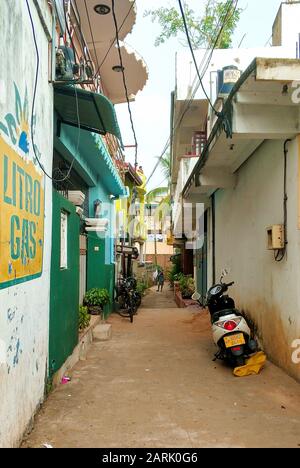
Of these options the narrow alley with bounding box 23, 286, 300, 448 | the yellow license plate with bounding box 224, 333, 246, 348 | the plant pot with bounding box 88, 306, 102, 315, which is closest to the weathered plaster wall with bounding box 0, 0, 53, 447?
the narrow alley with bounding box 23, 286, 300, 448

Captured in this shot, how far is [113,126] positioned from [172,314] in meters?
7.84

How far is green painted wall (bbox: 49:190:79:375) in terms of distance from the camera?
16.5 ft

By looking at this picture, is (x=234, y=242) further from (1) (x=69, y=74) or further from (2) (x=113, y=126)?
(1) (x=69, y=74)

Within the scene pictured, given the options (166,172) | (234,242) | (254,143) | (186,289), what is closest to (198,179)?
(234,242)

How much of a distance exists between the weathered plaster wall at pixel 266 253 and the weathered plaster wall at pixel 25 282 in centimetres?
299

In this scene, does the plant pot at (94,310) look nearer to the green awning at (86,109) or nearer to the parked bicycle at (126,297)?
the parked bicycle at (126,297)

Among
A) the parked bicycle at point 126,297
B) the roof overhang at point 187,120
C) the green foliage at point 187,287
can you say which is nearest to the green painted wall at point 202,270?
the green foliage at point 187,287

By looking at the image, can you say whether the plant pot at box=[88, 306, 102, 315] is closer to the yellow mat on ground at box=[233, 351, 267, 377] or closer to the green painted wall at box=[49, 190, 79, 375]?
the green painted wall at box=[49, 190, 79, 375]

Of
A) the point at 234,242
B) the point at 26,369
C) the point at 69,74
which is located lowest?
the point at 26,369

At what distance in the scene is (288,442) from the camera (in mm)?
3570

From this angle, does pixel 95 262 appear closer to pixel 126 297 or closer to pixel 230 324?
pixel 126 297

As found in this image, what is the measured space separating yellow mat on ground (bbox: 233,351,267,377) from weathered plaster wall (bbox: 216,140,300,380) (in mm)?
260

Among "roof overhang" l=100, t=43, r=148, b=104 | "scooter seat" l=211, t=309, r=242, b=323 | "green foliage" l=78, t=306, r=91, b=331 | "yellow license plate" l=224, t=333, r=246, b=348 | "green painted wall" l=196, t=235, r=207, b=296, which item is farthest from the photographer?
"green painted wall" l=196, t=235, r=207, b=296

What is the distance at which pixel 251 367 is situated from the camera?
573cm
